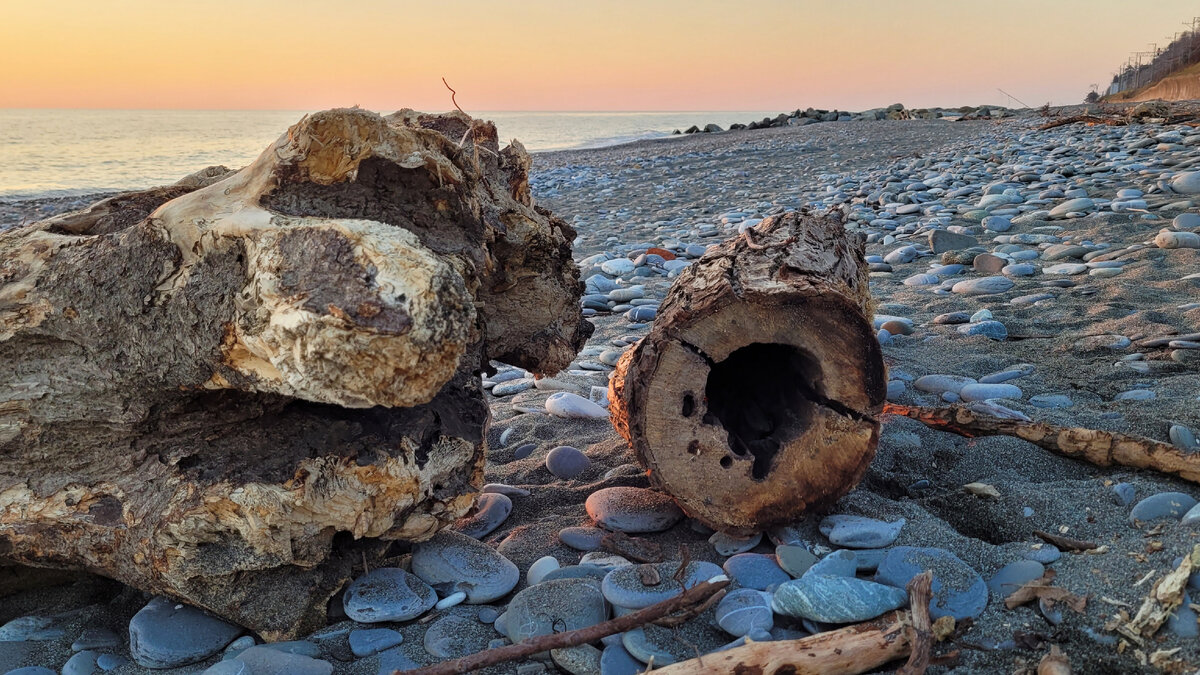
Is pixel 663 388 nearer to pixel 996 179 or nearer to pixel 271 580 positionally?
pixel 271 580

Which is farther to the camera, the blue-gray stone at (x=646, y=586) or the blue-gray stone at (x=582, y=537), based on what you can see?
the blue-gray stone at (x=582, y=537)

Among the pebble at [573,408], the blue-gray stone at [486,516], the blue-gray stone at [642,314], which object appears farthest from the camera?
the blue-gray stone at [642,314]

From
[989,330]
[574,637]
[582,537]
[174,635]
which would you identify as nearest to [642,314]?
[989,330]

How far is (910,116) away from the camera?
23.6 meters

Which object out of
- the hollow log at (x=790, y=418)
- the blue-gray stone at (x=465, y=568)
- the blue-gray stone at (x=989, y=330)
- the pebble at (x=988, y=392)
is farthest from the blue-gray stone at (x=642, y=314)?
the blue-gray stone at (x=465, y=568)

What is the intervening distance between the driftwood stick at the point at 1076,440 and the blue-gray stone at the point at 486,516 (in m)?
1.34

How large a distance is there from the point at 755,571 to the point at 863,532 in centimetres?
36

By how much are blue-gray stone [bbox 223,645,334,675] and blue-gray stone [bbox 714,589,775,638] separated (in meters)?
1.01

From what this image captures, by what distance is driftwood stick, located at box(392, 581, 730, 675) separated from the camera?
1851 millimetres

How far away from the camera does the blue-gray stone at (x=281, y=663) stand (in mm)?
1972

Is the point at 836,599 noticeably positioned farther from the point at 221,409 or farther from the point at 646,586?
the point at 221,409

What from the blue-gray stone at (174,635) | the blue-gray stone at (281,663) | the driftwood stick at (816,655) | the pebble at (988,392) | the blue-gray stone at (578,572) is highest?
the pebble at (988,392)

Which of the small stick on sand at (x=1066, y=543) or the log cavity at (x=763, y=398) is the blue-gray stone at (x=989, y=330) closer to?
the log cavity at (x=763, y=398)

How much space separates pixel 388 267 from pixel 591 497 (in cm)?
137
